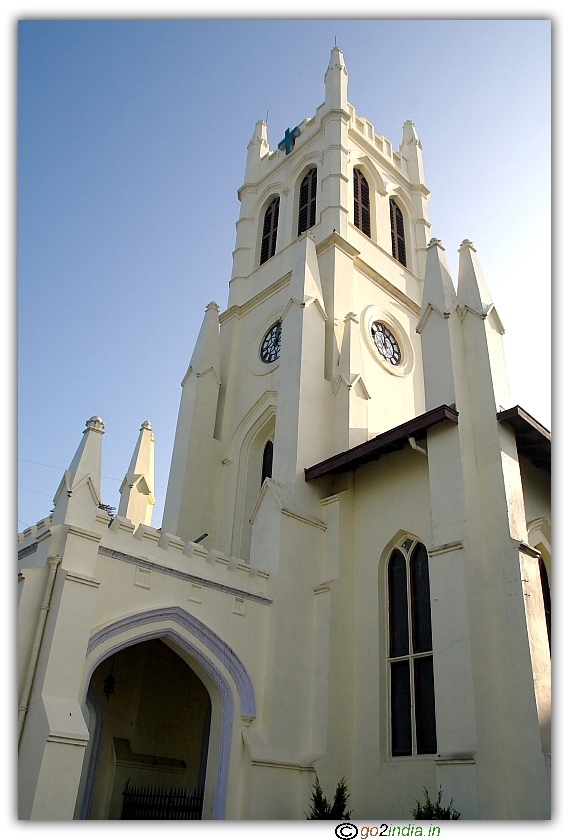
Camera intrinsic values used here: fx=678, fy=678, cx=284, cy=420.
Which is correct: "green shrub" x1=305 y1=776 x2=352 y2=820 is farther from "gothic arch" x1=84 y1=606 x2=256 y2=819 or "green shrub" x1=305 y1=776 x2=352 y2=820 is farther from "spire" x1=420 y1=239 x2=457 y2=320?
"spire" x1=420 y1=239 x2=457 y2=320

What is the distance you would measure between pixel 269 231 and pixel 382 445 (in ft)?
50.0

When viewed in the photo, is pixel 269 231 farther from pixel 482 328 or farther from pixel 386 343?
pixel 482 328

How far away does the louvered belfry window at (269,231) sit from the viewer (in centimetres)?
2586

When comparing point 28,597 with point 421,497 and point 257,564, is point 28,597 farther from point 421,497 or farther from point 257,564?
point 421,497

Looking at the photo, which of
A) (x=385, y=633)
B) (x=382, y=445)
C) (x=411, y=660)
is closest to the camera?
(x=411, y=660)

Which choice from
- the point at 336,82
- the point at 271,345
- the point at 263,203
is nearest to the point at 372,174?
the point at 336,82

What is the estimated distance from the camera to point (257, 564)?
1420cm

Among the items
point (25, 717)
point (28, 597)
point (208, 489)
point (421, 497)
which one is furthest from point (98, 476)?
point (208, 489)

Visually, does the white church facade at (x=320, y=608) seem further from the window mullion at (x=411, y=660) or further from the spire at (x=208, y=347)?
the spire at (x=208, y=347)

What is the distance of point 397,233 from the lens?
2667 centimetres

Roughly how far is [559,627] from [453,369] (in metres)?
7.06

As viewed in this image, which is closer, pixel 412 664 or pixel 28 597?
pixel 28 597

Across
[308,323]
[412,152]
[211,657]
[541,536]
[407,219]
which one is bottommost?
[211,657]

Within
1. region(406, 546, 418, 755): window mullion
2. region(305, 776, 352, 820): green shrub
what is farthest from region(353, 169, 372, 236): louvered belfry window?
region(305, 776, 352, 820): green shrub
